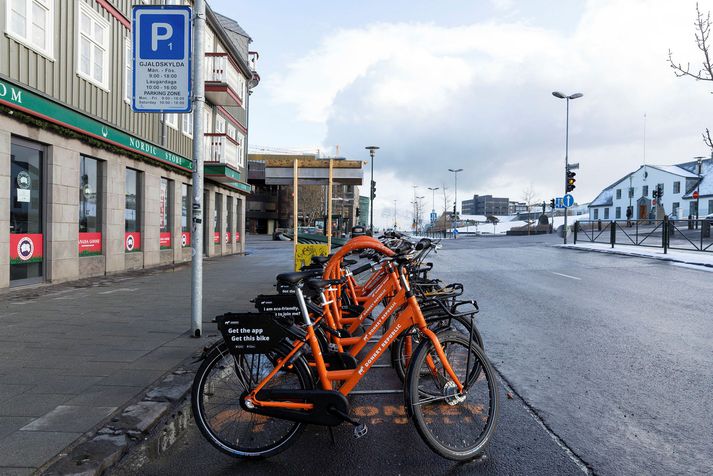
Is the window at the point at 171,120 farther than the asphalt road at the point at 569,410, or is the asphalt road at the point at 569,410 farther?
the window at the point at 171,120

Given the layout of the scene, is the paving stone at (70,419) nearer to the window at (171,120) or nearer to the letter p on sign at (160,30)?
the letter p on sign at (160,30)

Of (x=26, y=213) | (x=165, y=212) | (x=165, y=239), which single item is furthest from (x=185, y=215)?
(x=26, y=213)

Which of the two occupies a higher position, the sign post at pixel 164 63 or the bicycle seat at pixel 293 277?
the sign post at pixel 164 63

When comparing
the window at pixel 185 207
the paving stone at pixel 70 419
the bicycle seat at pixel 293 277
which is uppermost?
the window at pixel 185 207

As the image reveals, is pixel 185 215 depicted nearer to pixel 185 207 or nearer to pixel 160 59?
pixel 185 207

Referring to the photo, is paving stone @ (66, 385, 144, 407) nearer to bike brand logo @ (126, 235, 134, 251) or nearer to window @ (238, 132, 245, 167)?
bike brand logo @ (126, 235, 134, 251)

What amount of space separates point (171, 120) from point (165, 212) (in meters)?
3.11

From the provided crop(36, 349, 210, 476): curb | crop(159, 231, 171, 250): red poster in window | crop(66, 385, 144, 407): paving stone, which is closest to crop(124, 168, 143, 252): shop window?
crop(159, 231, 171, 250): red poster in window

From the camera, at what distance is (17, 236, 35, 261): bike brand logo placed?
30.8ft

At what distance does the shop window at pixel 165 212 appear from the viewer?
16109 mm

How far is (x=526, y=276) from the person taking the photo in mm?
13719

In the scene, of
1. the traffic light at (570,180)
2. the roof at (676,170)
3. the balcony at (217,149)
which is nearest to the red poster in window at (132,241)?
the balcony at (217,149)

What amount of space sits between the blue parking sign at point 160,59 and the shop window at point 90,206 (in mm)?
6968

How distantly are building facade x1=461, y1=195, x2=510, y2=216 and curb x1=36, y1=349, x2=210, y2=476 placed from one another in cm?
17807
